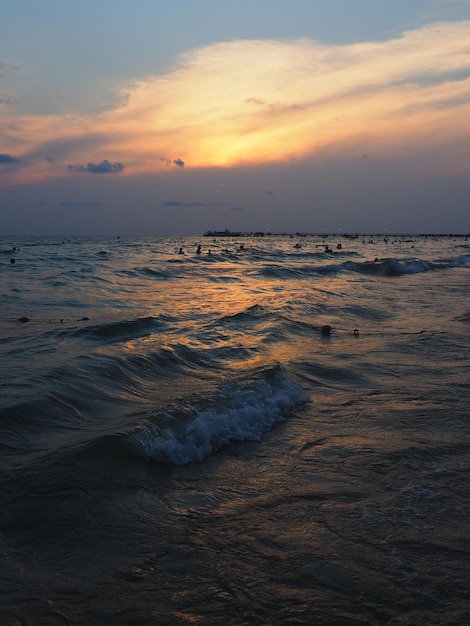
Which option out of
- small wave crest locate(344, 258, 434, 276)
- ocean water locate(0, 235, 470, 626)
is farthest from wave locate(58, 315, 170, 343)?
small wave crest locate(344, 258, 434, 276)

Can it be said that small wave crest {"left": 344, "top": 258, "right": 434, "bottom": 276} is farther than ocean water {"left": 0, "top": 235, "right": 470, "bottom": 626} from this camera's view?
Yes

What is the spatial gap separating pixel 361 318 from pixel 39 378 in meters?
12.8

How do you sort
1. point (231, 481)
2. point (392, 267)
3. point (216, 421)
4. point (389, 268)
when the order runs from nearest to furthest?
point (231, 481), point (216, 421), point (389, 268), point (392, 267)

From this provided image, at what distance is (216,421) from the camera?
24.1 ft

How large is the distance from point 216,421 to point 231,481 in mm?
1752

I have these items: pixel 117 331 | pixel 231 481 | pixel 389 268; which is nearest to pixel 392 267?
pixel 389 268

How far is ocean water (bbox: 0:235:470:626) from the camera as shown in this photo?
362cm

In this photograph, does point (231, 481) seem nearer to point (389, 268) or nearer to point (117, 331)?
point (117, 331)

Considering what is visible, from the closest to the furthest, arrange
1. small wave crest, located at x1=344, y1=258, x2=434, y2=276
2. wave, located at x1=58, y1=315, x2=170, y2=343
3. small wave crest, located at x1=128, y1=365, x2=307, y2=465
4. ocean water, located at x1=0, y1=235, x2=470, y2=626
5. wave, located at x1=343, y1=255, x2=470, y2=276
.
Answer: ocean water, located at x1=0, y1=235, x2=470, y2=626, small wave crest, located at x1=128, y1=365, x2=307, y2=465, wave, located at x1=58, y1=315, x2=170, y2=343, small wave crest, located at x1=344, y1=258, x2=434, y2=276, wave, located at x1=343, y1=255, x2=470, y2=276

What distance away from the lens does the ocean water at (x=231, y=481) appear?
11.9 ft

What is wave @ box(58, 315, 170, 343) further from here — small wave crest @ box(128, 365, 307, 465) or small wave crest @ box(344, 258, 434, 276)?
small wave crest @ box(344, 258, 434, 276)

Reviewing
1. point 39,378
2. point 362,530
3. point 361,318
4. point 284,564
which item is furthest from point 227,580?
point 361,318

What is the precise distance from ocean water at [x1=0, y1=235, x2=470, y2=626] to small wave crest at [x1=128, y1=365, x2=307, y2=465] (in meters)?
0.03

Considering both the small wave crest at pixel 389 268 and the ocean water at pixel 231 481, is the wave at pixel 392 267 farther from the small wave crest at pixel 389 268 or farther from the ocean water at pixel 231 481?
the ocean water at pixel 231 481
